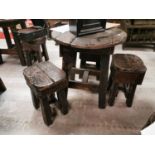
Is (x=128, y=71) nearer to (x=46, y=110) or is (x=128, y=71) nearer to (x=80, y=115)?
(x=80, y=115)

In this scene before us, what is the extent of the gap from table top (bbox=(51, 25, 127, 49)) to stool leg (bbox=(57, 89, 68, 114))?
53 centimetres

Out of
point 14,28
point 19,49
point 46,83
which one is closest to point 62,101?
point 46,83

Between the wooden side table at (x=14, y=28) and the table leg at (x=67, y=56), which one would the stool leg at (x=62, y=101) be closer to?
the table leg at (x=67, y=56)

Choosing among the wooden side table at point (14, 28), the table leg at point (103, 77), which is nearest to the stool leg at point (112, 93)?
the table leg at point (103, 77)

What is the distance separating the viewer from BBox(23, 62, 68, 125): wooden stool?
1411 mm

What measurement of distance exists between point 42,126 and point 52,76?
61 cm

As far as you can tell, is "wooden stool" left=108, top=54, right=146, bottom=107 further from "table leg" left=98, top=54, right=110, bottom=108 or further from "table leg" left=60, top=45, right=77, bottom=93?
"table leg" left=60, top=45, right=77, bottom=93

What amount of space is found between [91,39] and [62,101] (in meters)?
0.76

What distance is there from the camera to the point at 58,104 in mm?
1835

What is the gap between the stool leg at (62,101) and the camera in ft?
5.35

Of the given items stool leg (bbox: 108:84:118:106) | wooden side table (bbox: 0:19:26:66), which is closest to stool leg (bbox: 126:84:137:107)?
stool leg (bbox: 108:84:118:106)

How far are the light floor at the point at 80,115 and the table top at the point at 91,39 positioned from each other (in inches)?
34.3

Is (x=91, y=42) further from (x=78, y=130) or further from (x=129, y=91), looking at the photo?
(x=78, y=130)
